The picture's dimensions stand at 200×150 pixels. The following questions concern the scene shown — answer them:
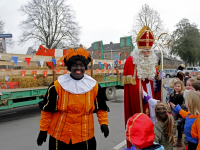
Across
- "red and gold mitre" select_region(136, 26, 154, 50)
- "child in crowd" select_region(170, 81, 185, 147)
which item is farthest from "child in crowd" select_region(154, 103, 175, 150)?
"child in crowd" select_region(170, 81, 185, 147)

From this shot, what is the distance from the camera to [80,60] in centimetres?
232

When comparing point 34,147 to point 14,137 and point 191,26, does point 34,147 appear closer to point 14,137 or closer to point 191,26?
point 14,137

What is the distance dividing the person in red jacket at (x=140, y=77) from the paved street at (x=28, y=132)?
56.6 inches

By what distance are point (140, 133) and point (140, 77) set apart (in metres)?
1.54

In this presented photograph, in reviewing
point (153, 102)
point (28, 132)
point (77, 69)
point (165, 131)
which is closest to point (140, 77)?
point (153, 102)

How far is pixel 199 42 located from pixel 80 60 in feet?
151

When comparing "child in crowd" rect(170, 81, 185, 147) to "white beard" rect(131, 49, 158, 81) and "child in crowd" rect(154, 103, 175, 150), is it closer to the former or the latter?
"white beard" rect(131, 49, 158, 81)

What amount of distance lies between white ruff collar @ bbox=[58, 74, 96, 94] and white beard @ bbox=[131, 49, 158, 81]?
1.03 m

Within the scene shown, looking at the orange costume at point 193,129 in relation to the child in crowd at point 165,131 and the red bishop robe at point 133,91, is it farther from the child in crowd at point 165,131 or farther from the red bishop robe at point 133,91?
the red bishop robe at point 133,91

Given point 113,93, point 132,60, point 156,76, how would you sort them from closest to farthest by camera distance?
point 132,60, point 156,76, point 113,93

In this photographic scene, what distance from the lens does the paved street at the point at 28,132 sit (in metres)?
4.12

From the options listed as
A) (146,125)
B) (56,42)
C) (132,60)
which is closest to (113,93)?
(132,60)

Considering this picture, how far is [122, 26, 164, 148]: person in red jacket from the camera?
293 centimetres

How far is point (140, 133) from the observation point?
157 cm
